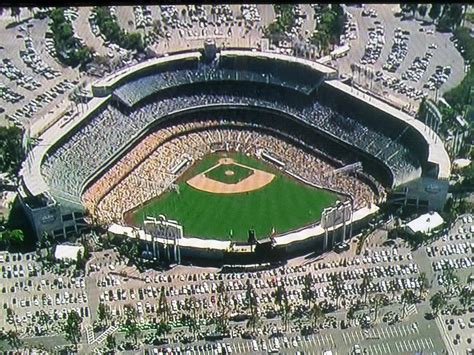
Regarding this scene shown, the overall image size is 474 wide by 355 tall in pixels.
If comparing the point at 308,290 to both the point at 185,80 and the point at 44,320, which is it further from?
the point at 185,80

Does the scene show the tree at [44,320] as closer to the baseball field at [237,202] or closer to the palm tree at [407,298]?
the baseball field at [237,202]

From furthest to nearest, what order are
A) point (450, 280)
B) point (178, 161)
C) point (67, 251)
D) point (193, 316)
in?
point (178, 161) → point (67, 251) → point (450, 280) → point (193, 316)

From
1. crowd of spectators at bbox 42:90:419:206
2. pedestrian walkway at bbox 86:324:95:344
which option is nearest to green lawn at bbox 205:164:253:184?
crowd of spectators at bbox 42:90:419:206

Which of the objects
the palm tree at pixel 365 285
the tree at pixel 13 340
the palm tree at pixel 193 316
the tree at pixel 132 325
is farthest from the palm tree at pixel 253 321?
the tree at pixel 13 340

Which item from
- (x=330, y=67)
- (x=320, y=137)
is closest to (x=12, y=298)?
(x=320, y=137)

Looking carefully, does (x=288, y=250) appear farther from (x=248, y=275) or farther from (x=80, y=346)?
(x=80, y=346)

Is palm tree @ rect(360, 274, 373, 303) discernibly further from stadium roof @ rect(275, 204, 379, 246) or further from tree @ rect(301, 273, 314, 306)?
stadium roof @ rect(275, 204, 379, 246)

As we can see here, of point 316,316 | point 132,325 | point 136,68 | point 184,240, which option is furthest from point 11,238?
point 316,316
